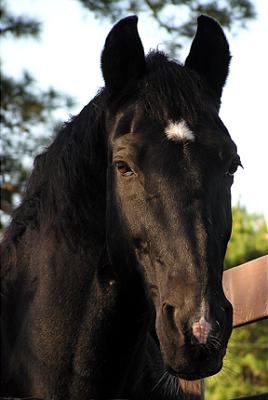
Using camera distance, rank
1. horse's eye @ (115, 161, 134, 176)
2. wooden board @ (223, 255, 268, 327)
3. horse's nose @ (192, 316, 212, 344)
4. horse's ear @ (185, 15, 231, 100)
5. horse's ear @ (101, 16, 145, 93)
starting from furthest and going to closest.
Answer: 1. wooden board @ (223, 255, 268, 327)
2. horse's ear @ (185, 15, 231, 100)
3. horse's ear @ (101, 16, 145, 93)
4. horse's eye @ (115, 161, 134, 176)
5. horse's nose @ (192, 316, 212, 344)

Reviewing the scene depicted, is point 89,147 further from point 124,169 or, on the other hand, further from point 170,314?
point 170,314

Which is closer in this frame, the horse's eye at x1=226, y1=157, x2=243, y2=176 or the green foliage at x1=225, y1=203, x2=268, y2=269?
the horse's eye at x1=226, y1=157, x2=243, y2=176

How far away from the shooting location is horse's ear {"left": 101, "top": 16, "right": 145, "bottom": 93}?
3.10 metres

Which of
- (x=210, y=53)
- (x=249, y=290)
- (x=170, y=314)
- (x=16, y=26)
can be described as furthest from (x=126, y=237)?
(x=16, y=26)

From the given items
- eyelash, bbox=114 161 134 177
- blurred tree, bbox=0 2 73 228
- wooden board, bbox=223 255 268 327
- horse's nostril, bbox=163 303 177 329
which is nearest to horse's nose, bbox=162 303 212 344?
horse's nostril, bbox=163 303 177 329

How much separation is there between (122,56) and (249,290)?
4.69 ft

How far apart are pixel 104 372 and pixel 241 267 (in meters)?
1.23

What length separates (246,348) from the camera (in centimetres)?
1177

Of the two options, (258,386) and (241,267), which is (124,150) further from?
(258,386)

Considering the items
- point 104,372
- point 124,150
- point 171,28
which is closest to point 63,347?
point 104,372

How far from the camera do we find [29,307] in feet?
10.5

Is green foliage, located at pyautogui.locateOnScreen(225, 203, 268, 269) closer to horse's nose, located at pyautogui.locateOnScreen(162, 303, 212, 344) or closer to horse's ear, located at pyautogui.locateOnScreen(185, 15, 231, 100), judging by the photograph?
horse's ear, located at pyautogui.locateOnScreen(185, 15, 231, 100)

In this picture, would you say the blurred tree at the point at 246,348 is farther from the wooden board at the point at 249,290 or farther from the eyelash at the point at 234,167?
the eyelash at the point at 234,167

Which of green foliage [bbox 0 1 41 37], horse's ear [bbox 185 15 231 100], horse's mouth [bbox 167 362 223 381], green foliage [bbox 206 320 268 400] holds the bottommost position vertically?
green foliage [bbox 206 320 268 400]
